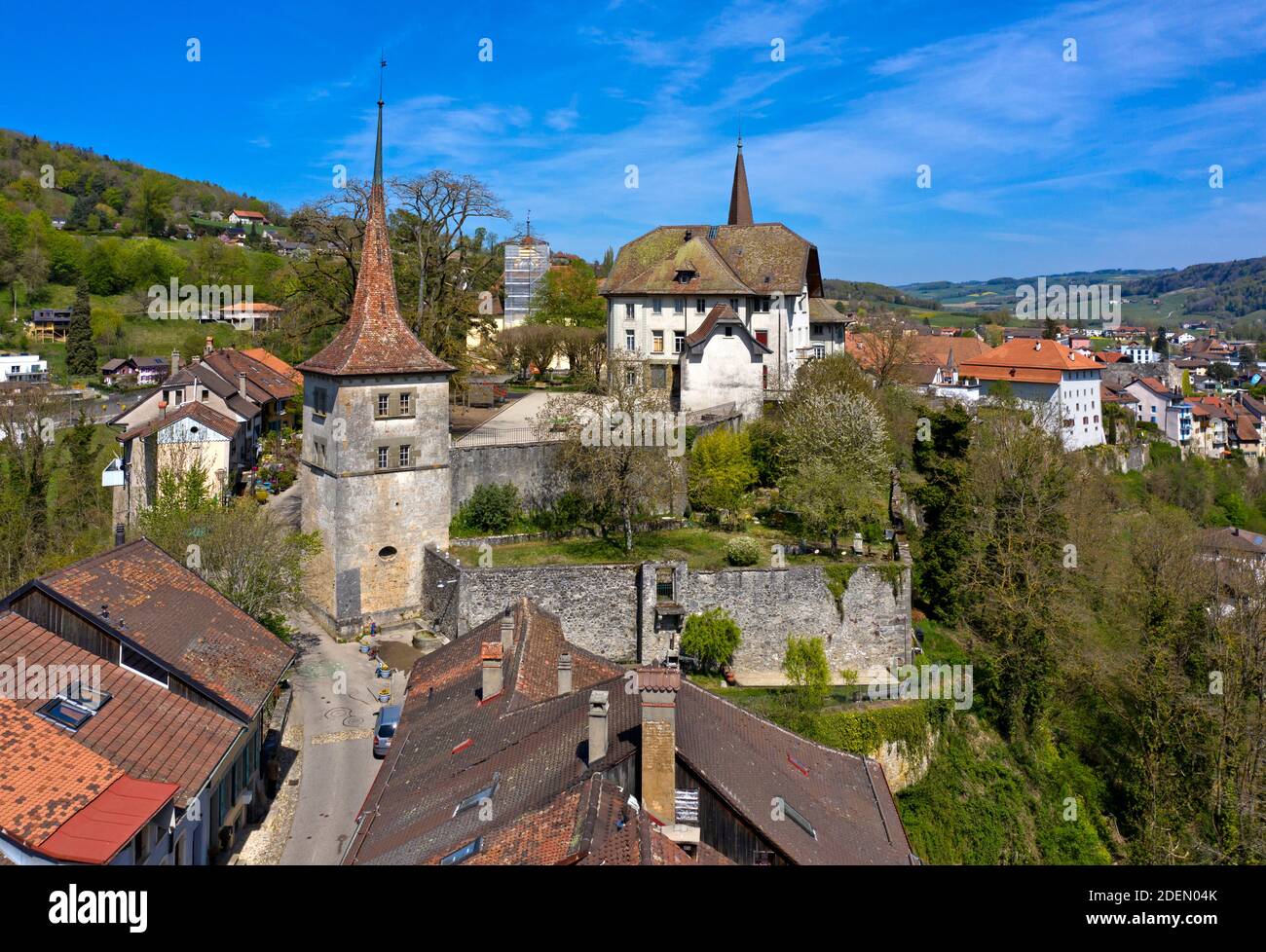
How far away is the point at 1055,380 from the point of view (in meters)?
69.9

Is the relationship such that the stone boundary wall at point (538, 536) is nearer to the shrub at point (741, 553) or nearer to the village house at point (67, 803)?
the shrub at point (741, 553)

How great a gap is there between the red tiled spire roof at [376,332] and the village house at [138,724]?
1463 centimetres

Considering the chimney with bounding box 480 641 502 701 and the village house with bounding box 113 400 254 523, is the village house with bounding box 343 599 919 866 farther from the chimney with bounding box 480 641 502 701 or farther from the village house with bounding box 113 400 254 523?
the village house with bounding box 113 400 254 523

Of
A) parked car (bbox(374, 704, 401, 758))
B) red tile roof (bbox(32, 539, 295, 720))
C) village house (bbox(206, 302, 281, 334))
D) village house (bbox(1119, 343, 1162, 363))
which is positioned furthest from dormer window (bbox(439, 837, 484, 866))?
village house (bbox(1119, 343, 1162, 363))

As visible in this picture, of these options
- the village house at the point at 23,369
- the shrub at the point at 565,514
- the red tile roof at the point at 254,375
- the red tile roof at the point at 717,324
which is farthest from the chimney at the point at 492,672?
the village house at the point at 23,369

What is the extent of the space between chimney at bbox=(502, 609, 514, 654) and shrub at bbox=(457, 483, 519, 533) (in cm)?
1322

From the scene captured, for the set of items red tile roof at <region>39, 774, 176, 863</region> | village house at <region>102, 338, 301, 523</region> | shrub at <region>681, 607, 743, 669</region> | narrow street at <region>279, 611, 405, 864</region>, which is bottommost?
narrow street at <region>279, 611, 405, 864</region>

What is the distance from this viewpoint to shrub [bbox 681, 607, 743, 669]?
1142 inches

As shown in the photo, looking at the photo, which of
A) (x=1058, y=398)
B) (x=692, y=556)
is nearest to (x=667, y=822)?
(x=692, y=556)

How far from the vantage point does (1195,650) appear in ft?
99.8

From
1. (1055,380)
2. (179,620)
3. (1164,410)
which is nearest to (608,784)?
(179,620)

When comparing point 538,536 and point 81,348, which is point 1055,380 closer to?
point 538,536

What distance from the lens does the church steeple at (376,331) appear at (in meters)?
31.3
